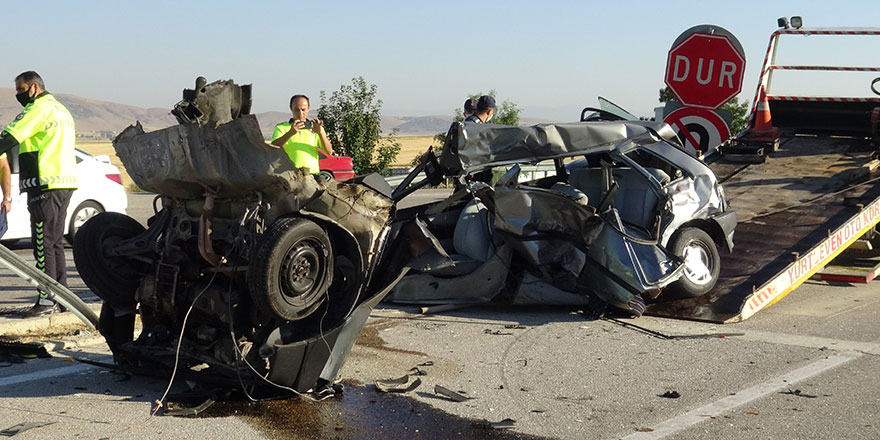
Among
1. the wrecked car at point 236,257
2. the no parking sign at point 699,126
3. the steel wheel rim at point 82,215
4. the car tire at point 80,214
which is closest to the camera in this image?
the wrecked car at point 236,257

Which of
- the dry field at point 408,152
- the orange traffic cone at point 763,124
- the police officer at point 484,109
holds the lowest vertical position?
the dry field at point 408,152

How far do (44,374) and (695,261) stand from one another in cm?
549

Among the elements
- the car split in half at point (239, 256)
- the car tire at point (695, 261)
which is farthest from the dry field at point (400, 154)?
the car split in half at point (239, 256)

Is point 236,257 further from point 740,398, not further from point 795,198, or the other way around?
point 795,198

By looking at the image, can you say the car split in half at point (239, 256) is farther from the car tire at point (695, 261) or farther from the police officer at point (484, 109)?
the police officer at point (484, 109)

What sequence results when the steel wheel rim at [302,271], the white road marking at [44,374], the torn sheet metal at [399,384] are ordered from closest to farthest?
1. the steel wheel rim at [302,271]
2. the torn sheet metal at [399,384]
3. the white road marking at [44,374]

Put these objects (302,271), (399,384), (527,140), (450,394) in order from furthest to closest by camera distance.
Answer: (527,140)
(399,384)
(450,394)
(302,271)

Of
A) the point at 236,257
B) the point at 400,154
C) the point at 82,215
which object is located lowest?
the point at 400,154

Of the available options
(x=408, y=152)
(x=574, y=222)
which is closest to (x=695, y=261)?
(x=574, y=222)

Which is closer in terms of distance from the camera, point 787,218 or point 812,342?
point 812,342

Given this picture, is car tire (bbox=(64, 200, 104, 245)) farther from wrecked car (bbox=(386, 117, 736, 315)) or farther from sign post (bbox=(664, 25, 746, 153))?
sign post (bbox=(664, 25, 746, 153))

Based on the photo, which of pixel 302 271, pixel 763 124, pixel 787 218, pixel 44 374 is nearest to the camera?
pixel 302 271

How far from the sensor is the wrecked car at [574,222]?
7957mm

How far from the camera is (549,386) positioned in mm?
6105
